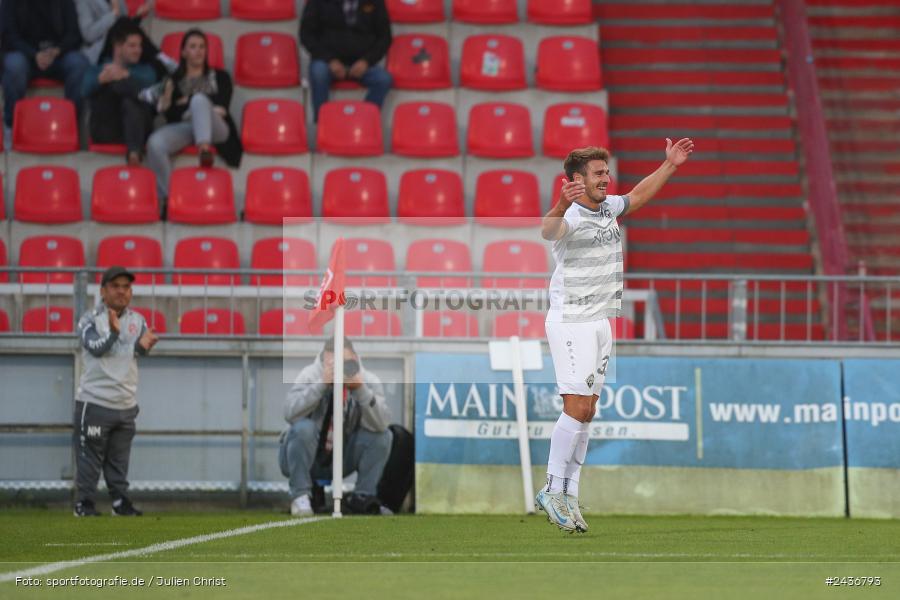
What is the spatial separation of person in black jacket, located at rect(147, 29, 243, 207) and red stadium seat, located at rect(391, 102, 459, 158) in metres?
1.74

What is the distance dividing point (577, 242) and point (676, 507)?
13.6ft

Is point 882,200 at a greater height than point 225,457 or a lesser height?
greater

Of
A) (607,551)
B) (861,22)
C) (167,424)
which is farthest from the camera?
(861,22)

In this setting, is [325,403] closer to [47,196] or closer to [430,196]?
[430,196]

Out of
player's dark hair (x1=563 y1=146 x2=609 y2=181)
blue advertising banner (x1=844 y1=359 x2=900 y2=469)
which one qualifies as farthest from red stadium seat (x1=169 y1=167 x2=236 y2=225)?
player's dark hair (x1=563 y1=146 x2=609 y2=181)

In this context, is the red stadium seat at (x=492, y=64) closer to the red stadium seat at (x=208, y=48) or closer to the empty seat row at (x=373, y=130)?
the empty seat row at (x=373, y=130)

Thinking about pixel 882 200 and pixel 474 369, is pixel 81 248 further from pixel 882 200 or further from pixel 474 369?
pixel 882 200

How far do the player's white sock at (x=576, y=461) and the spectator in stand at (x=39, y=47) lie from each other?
957cm

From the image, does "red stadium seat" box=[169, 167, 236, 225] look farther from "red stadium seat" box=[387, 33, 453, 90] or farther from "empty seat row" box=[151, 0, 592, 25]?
"empty seat row" box=[151, 0, 592, 25]

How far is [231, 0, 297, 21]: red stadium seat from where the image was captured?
698 inches

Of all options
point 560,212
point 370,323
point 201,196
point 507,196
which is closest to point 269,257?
point 201,196

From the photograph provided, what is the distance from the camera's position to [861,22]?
19297 mm

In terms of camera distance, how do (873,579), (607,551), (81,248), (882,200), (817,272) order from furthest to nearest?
(882,200), (817,272), (81,248), (607,551), (873,579)

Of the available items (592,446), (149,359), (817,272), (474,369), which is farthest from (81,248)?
(817,272)
